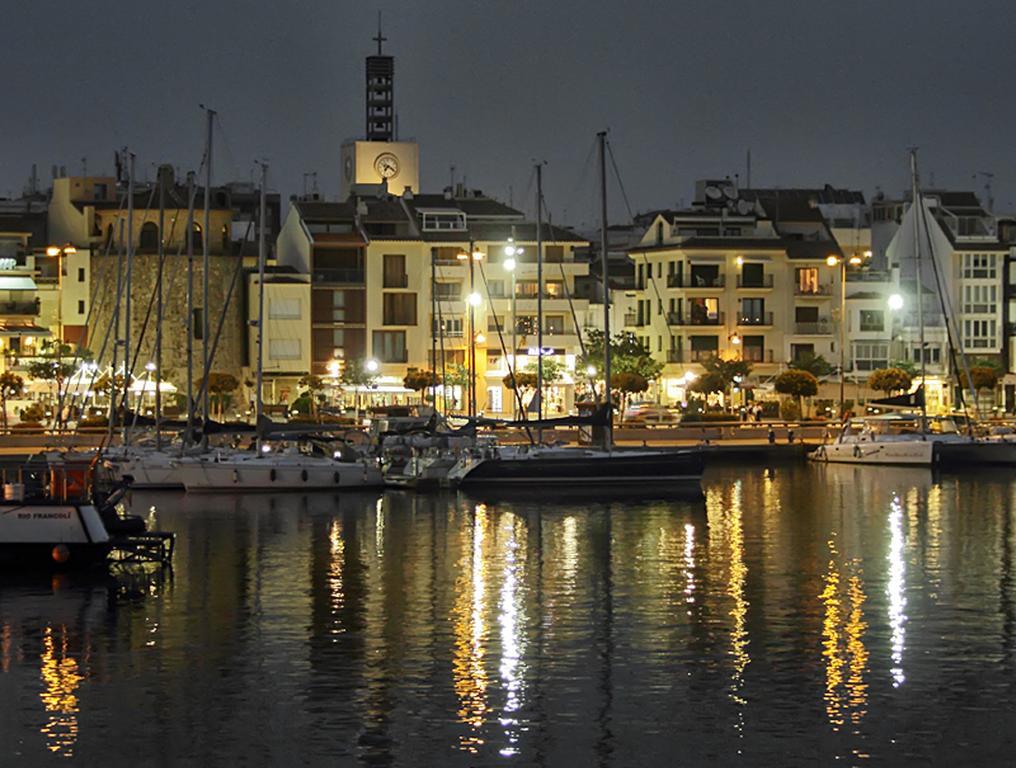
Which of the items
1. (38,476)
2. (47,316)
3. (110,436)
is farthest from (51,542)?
(47,316)

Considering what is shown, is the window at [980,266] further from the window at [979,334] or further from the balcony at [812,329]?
the balcony at [812,329]

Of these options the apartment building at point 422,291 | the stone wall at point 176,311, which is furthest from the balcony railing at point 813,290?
the stone wall at point 176,311

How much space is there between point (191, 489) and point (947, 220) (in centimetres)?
6351

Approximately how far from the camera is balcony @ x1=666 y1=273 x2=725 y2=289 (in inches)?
4434

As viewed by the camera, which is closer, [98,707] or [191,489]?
[98,707]

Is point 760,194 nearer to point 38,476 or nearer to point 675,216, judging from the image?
point 675,216

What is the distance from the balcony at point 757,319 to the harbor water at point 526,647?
170ft

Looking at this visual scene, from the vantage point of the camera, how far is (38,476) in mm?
47125

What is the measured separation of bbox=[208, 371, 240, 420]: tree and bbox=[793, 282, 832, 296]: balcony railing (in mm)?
31457

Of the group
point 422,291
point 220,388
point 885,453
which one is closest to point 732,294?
point 422,291

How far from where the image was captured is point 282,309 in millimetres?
108062

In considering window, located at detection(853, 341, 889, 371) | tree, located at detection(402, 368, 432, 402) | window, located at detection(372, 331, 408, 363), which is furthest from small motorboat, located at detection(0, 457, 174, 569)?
window, located at detection(853, 341, 889, 371)

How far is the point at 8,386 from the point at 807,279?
4278 cm

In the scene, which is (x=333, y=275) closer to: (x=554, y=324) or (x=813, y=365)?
(x=554, y=324)
